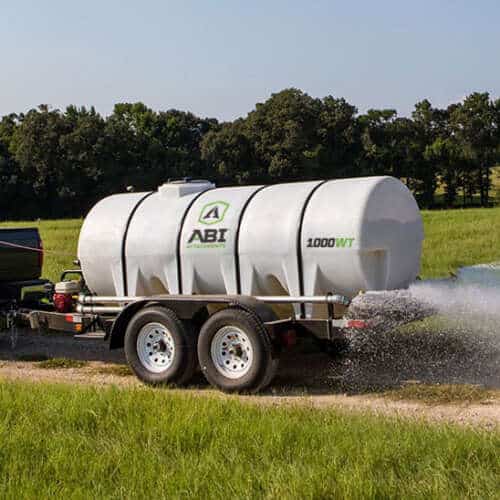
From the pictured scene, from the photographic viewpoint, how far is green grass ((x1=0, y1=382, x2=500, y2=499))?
5406mm

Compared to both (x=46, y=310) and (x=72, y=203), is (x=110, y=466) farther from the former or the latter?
(x=72, y=203)

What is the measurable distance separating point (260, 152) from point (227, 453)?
57220 mm

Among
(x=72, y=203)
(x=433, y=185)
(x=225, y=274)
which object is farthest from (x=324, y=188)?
(x=433, y=185)

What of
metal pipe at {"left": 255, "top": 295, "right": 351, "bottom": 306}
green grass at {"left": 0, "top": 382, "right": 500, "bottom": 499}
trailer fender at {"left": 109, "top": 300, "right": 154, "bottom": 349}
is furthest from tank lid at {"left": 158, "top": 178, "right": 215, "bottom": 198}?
green grass at {"left": 0, "top": 382, "right": 500, "bottom": 499}

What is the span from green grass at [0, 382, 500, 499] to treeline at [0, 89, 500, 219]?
49156 millimetres

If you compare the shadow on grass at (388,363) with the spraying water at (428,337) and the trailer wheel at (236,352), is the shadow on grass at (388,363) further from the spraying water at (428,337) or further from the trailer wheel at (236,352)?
the trailer wheel at (236,352)

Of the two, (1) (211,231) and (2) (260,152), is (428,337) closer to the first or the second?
(1) (211,231)

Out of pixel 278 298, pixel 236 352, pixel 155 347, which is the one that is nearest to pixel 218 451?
pixel 236 352

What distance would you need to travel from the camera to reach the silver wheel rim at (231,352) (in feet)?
30.3

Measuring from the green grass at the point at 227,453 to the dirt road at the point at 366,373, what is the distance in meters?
1.24

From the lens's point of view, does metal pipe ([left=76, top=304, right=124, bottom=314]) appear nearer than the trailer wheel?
No

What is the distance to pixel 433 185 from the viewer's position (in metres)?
63.6

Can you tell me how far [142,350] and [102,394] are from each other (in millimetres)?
1837

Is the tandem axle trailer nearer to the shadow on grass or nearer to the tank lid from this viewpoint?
the shadow on grass
